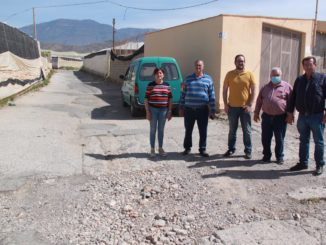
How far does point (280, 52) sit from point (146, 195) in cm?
941

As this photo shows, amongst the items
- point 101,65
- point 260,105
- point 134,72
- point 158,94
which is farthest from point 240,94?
point 101,65

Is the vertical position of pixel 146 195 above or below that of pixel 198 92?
below

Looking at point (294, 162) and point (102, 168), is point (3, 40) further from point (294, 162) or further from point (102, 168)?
point (294, 162)

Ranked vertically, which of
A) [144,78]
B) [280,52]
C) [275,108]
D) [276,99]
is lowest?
[275,108]

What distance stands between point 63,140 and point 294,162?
4556 millimetres

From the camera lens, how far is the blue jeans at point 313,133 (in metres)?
5.78

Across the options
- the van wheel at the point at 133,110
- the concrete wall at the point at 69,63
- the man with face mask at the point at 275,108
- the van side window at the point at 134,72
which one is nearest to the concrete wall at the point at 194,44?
the van side window at the point at 134,72

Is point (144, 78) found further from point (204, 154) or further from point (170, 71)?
point (204, 154)

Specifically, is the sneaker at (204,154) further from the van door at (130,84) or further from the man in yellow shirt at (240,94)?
the van door at (130,84)

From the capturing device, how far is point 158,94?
6695 millimetres

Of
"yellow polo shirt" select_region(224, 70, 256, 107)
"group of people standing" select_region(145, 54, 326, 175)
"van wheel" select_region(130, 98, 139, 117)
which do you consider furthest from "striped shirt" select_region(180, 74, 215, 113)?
"van wheel" select_region(130, 98, 139, 117)

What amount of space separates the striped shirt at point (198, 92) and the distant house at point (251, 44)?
5079 millimetres

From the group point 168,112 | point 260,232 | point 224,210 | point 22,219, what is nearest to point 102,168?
point 168,112

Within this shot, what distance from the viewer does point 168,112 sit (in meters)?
6.90
